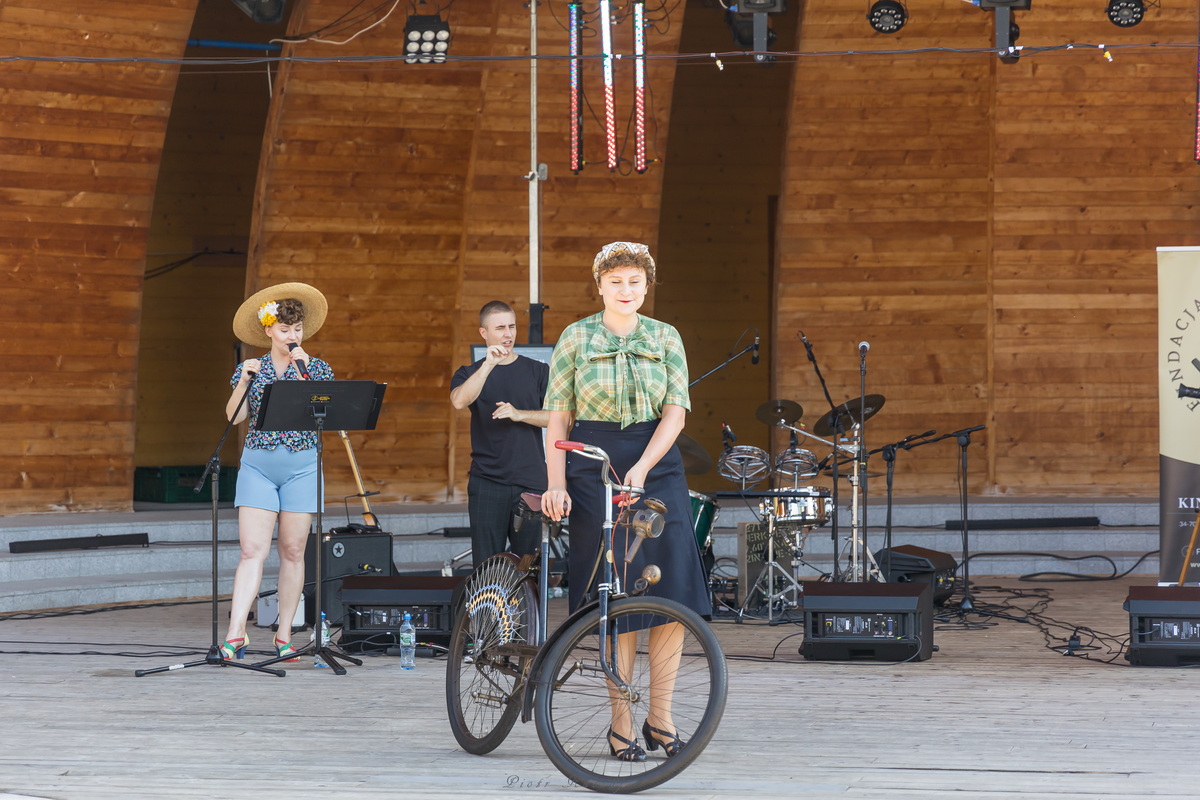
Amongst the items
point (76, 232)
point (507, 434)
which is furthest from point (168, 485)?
point (507, 434)

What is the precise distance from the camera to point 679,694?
4.09m

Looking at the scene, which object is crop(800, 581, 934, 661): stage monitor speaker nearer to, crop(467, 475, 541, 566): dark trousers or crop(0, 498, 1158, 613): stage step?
crop(467, 475, 541, 566): dark trousers

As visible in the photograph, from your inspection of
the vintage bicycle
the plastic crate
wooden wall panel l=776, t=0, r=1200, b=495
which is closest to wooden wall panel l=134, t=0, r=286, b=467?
the plastic crate

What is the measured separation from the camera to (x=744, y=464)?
8.10m

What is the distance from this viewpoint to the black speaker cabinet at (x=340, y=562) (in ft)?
23.4

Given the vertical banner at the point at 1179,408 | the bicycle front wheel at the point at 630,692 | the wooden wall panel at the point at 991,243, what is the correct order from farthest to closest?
the wooden wall panel at the point at 991,243
the vertical banner at the point at 1179,408
the bicycle front wheel at the point at 630,692

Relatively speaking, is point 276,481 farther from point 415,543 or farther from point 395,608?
point 415,543

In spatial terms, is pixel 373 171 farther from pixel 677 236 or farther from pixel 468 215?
pixel 677 236

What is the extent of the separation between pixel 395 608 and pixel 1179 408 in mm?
3975

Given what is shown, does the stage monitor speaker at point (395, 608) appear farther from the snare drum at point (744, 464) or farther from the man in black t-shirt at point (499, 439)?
the snare drum at point (744, 464)

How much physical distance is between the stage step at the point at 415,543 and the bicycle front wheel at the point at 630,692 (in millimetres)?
4853

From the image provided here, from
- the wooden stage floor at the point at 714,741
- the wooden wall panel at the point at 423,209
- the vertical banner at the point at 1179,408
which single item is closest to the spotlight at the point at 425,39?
the wooden wall panel at the point at 423,209

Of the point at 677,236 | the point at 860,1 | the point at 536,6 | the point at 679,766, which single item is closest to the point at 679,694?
the point at 679,766

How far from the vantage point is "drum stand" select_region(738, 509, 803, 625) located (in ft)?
25.5
